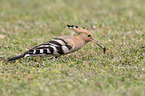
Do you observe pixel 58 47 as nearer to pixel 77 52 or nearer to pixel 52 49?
pixel 52 49

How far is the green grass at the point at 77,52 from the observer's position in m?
3.43

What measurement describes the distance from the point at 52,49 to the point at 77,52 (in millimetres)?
857

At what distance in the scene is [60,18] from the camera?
7.77m

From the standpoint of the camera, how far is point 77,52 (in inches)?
198

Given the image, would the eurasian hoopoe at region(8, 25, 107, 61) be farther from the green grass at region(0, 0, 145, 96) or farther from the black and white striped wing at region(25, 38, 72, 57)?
the green grass at region(0, 0, 145, 96)

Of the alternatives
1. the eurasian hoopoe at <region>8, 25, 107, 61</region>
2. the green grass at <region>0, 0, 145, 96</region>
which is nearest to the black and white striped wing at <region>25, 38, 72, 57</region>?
the eurasian hoopoe at <region>8, 25, 107, 61</region>

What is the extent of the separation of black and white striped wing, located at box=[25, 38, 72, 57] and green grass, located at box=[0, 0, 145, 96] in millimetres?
204

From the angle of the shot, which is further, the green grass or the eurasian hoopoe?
the eurasian hoopoe

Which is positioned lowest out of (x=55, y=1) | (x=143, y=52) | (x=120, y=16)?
(x=143, y=52)

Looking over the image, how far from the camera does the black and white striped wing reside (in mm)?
4321

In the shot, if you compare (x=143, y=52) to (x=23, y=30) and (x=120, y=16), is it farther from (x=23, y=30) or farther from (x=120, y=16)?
(x=23, y=30)

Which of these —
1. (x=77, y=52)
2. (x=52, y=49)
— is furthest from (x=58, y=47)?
(x=77, y=52)

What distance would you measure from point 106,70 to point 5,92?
5.81ft

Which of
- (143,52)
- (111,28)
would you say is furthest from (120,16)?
(143,52)
